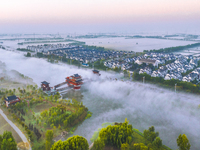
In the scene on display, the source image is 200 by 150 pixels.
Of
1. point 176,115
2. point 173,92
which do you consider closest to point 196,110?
point 176,115

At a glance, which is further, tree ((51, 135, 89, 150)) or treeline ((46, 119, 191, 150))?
treeline ((46, 119, 191, 150))

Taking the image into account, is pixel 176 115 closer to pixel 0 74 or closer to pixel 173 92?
pixel 173 92

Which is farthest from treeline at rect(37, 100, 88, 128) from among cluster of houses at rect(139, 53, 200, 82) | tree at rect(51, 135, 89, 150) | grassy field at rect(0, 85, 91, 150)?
cluster of houses at rect(139, 53, 200, 82)

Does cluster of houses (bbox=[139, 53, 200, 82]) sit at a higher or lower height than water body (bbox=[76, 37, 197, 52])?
lower

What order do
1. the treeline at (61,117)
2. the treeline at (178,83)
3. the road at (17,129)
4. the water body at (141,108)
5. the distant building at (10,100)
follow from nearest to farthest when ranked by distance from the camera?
the road at (17,129)
the water body at (141,108)
the treeline at (61,117)
the distant building at (10,100)
the treeline at (178,83)

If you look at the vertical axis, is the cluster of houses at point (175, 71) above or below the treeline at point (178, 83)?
above

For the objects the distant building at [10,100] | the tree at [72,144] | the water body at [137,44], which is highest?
the water body at [137,44]

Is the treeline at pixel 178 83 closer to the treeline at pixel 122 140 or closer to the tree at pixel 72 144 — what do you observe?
the treeline at pixel 122 140

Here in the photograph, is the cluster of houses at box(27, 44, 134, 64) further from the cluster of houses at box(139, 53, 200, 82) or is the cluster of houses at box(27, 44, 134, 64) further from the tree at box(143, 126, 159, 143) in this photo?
the tree at box(143, 126, 159, 143)

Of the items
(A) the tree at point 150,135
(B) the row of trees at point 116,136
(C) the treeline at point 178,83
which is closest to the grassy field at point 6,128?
(B) the row of trees at point 116,136
